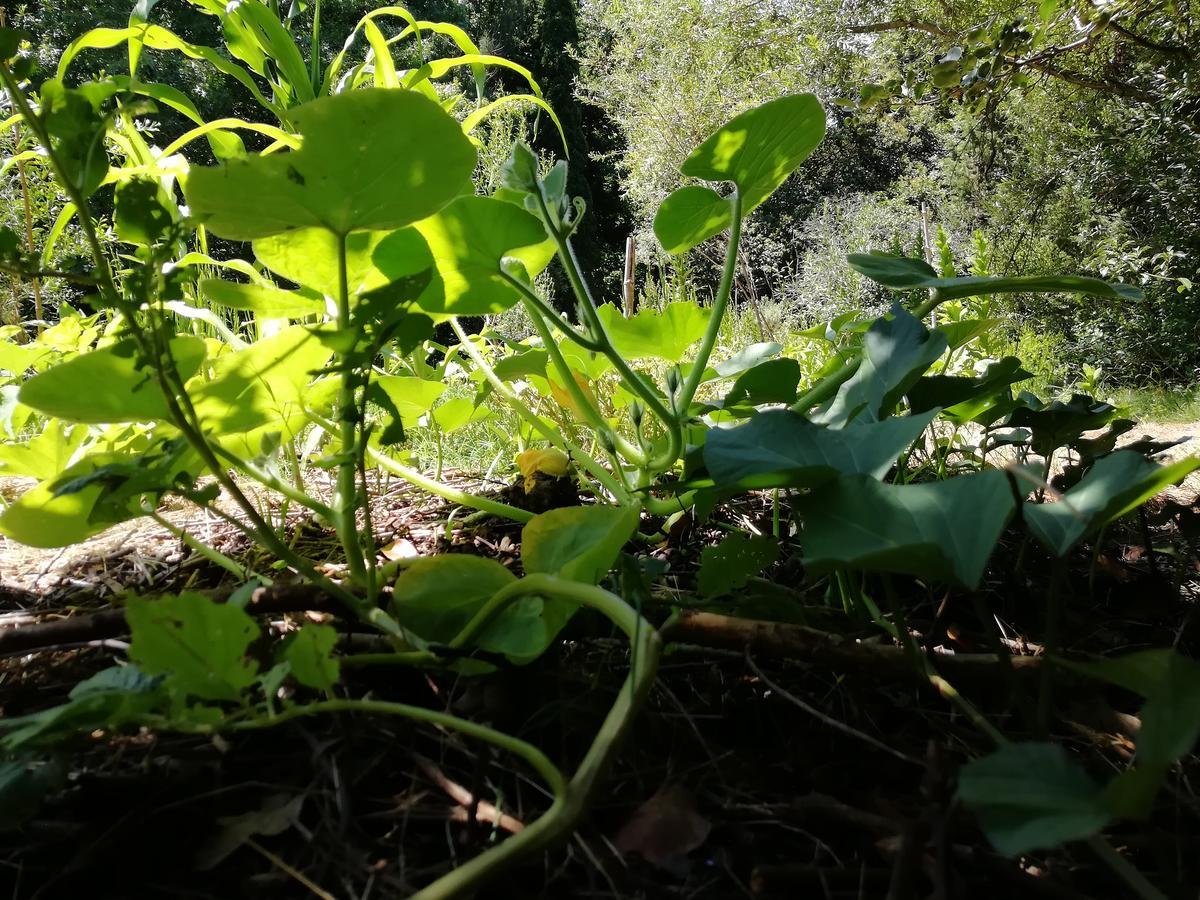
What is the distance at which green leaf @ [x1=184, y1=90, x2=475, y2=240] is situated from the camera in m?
0.38

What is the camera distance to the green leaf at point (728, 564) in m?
0.46

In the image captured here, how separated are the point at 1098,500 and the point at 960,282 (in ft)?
0.81

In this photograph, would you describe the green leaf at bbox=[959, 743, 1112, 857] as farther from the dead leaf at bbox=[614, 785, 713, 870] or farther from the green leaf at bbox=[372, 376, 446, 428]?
the green leaf at bbox=[372, 376, 446, 428]

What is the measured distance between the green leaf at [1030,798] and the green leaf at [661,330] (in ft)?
1.76

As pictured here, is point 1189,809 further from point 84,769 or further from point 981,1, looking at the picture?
point 981,1

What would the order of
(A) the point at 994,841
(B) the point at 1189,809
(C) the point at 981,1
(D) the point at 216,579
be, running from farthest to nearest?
(C) the point at 981,1 < (D) the point at 216,579 < (B) the point at 1189,809 < (A) the point at 994,841

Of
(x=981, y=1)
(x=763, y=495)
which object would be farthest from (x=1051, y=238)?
(x=763, y=495)

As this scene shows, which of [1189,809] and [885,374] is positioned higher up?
[885,374]

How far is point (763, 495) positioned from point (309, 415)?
53 centimetres

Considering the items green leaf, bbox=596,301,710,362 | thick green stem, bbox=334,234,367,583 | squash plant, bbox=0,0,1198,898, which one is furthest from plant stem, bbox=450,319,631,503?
thick green stem, bbox=334,234,367,583

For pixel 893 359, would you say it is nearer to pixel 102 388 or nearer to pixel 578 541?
pixel 578 541

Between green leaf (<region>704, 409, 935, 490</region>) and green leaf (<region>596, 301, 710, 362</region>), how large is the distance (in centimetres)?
33

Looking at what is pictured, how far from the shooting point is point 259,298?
515 millimetres

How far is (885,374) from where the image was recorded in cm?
49
